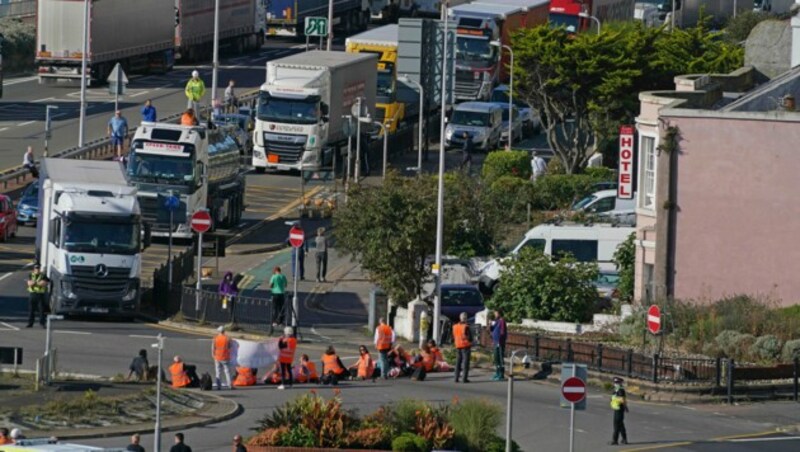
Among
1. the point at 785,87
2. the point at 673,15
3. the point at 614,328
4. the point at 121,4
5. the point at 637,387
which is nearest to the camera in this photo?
the point at 637,387

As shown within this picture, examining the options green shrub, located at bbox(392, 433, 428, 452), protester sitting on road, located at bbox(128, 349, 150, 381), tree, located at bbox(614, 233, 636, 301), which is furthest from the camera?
tree, located at bbox(614, 233, 636, 301)

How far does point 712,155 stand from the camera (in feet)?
176

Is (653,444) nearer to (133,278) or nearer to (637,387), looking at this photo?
(637,387)

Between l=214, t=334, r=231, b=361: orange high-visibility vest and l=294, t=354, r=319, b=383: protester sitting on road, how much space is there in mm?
1858

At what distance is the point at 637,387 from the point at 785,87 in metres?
14.3

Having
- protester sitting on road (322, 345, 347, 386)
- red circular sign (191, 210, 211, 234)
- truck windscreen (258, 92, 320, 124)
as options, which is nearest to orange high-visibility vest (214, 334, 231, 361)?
protester sitting on road (322, 345, 347, 386)

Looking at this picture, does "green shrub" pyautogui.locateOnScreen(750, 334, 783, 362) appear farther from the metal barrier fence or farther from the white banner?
the metal barrier fence

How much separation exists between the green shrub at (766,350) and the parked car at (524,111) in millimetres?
40968

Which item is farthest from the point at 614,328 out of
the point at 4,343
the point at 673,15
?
the point at 673,15

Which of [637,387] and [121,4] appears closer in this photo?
[637,387]

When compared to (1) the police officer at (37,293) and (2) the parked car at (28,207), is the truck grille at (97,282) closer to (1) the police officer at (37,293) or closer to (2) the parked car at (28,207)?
(1) the police officer at (37,293)

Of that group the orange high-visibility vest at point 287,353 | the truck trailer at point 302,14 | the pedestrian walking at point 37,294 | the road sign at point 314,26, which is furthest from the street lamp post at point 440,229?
the truck trailer at point 302,14

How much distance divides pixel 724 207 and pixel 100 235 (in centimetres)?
1454

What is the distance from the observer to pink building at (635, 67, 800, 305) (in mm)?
53031
